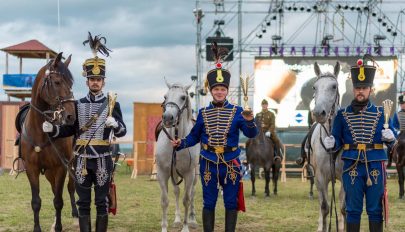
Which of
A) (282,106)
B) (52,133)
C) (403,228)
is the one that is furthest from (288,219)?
(282,106)

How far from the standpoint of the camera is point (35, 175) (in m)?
7.91

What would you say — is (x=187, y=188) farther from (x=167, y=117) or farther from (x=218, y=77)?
(x=218, y=77)

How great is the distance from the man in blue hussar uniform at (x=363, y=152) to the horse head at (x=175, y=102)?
Answer: 216 centimetres

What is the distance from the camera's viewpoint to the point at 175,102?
7.89 m

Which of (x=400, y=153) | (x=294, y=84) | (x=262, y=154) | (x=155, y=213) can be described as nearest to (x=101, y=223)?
(x=155, y=213)

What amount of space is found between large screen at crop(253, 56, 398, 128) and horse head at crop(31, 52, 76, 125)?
68.7 ft

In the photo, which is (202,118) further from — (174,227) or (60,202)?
(174,227)

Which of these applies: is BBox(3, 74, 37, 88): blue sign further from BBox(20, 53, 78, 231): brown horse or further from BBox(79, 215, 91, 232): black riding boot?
BBox(79, 215, 91, 232): black riding boot

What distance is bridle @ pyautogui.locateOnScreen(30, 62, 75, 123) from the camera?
6.86 metres

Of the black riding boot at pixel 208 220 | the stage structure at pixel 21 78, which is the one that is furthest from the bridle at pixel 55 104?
the stage structure at pixel 21 78

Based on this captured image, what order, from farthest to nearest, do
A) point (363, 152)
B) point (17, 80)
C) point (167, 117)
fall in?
point (17, 80)
point (167, 117)
point (363, 152)

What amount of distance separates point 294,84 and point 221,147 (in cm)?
2246

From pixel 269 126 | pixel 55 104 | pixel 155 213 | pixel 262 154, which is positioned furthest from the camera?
pixel 269 126

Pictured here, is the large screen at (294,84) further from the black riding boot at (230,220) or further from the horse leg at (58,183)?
the black riding boot at (230,220)
